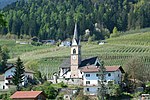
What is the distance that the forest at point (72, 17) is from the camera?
120 meters

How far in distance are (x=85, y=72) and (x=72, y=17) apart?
7984 cm

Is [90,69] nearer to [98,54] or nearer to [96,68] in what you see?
[96,68]

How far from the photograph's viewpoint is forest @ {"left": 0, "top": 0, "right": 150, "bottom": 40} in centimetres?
12000

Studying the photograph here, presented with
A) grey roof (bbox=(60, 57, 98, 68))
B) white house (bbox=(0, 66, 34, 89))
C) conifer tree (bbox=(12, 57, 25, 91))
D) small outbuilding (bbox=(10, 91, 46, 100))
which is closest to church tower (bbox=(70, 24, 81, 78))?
grey roof (bbox=(60, 57, 98, 68))

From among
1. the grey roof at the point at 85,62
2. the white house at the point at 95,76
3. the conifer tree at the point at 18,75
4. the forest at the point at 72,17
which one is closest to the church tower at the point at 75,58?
the grey roof at the point at 85,62

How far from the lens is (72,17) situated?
428 ft

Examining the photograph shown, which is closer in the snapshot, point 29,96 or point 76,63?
point 29,96

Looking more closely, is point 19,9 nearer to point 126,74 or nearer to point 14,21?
point 14,21

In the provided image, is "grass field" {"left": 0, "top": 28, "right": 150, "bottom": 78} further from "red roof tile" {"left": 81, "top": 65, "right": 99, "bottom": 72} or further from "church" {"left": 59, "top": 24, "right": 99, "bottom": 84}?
"red roof tile" {"left": 81, "top": 65, "right": 99, "bottom": 72}

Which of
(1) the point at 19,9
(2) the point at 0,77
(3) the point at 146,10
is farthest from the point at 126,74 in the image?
(1) the point at 19,9

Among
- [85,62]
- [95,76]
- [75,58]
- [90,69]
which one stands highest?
[75,58]

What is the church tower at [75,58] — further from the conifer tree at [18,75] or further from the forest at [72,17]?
the forest at [72,17]

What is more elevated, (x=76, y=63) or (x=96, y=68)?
(x=76, y=63)

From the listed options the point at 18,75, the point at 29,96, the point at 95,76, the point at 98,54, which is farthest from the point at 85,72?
the point at 98,54
